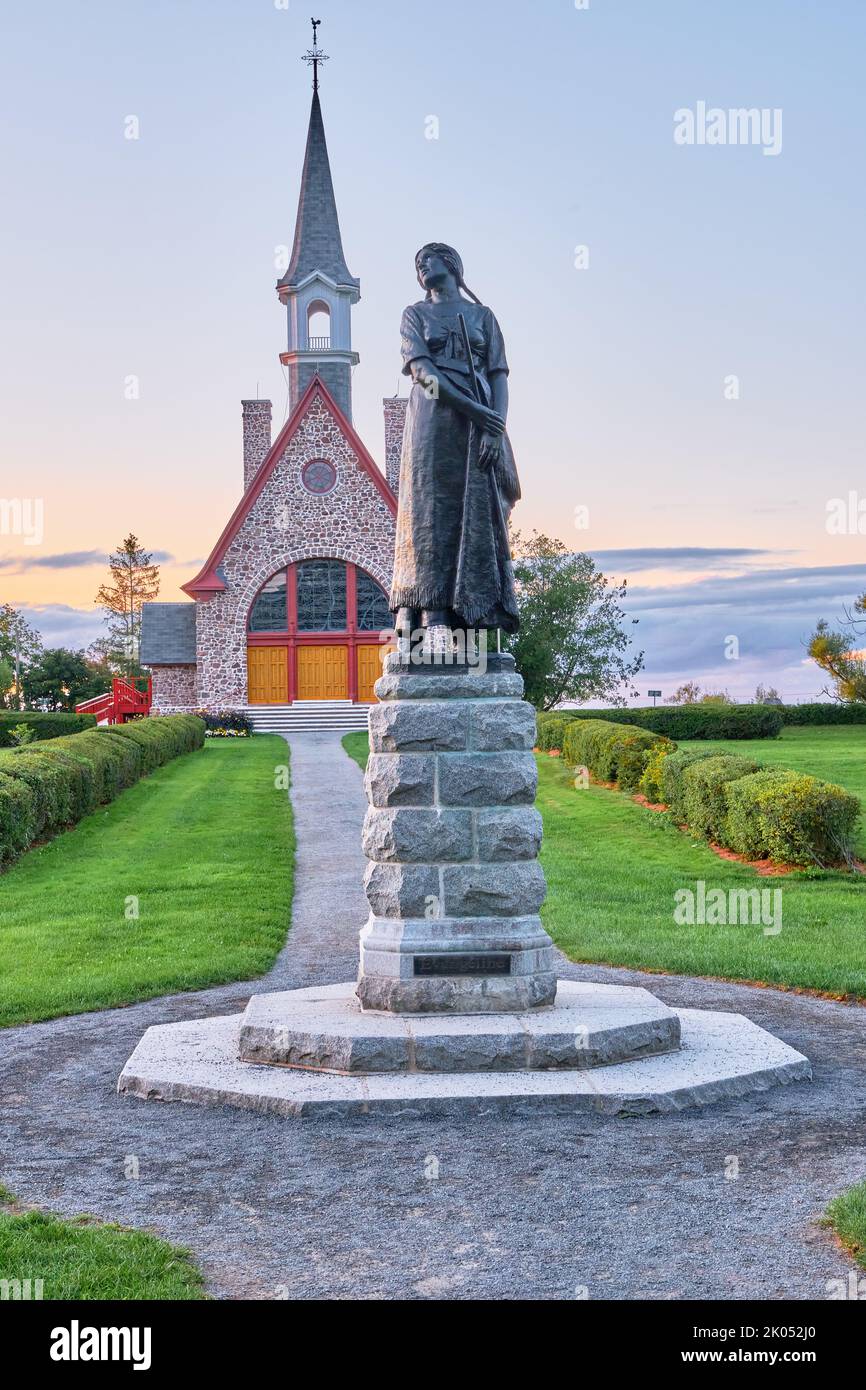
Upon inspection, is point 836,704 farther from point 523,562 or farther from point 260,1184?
point 260,1184

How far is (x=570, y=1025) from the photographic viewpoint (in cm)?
761

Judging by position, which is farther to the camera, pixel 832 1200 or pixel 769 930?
pixel 769 930

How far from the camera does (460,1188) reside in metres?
5.80

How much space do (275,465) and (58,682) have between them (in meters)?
18.0

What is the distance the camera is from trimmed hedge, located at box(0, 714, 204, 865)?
16531mm

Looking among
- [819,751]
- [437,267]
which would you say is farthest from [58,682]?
[437,267]

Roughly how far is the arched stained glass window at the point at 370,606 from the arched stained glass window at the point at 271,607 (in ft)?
7.69

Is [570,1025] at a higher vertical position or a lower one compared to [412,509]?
lower

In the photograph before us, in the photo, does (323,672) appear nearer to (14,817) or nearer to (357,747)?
(357,747)

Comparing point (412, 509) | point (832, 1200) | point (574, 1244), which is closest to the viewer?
point (574, 1244)

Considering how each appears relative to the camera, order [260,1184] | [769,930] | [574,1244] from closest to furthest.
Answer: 1. [574,1244]
2. [260,1184]
3. [769,930]

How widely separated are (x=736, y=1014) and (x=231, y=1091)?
3.47 meters

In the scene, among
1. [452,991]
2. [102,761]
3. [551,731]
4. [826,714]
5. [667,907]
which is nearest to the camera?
[452,991]

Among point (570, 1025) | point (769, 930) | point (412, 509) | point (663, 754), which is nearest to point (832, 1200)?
point (570, 1025)
